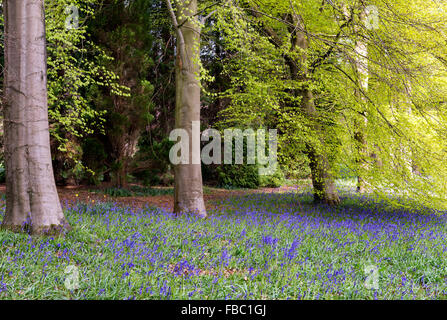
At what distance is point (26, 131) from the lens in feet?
15.6

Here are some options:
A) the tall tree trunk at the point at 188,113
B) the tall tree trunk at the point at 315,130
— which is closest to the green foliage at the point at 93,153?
the tall tree trunk at the point at 188,113

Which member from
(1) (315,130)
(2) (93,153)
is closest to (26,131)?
(1) (315,130)

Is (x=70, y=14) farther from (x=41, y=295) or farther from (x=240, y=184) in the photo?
(x=240, y=184)

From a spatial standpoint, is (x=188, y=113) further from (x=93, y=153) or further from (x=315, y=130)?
(x=93, y=153)

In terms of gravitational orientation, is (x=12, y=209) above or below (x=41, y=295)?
above

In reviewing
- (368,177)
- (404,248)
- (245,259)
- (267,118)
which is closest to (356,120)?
(368,177)

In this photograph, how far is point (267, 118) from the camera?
9.96 m

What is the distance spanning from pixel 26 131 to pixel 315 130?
7.02 m

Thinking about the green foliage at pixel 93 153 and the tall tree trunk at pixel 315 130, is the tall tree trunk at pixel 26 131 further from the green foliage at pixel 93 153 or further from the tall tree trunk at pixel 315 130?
the green foliage at pixel 93 153

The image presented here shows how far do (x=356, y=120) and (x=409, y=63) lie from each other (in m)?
1.97

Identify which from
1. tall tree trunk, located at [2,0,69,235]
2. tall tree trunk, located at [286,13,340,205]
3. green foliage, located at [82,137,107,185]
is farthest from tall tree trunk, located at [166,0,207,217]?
green foliage, located at [82,137,107,185]

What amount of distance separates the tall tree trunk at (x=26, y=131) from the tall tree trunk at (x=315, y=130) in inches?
237

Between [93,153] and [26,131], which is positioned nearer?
[26,131]

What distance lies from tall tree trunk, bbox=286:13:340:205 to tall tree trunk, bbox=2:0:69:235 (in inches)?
237
